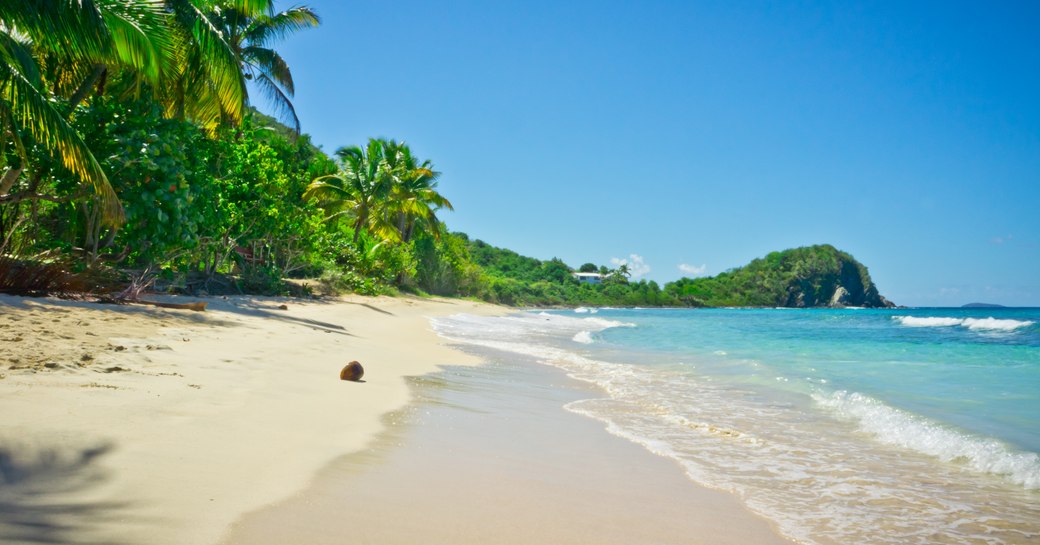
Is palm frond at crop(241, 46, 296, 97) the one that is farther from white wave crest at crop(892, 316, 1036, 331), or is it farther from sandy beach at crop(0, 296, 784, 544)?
white wave crest at crop(892, 316, 1036, 331)

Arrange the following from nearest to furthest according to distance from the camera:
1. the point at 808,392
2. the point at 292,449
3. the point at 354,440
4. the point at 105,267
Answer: the point at 292,449
the point at 354,440
the point at 808,392
the point at 105,267

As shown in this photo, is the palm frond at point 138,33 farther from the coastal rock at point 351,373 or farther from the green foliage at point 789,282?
the green foliage at point 789,282

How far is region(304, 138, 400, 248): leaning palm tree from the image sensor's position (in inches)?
1214

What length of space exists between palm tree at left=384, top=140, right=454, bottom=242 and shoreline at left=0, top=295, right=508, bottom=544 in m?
25.6

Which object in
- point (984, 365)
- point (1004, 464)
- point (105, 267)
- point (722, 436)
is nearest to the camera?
point (1004, 464)

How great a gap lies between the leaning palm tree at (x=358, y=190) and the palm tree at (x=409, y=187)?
2.25 ft

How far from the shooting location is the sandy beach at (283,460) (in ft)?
7.80

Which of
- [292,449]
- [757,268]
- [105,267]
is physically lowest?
[292,449]

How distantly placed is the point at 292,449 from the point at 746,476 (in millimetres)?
2819

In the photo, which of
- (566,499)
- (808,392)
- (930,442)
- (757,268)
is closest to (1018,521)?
(930,442)

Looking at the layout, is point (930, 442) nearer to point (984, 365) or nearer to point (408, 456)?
point (408, 456)

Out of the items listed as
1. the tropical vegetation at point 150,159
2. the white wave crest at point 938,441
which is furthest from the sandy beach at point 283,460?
the tropical vegetation at point 150,159

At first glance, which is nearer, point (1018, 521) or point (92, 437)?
point (92, 437)

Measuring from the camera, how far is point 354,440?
3811mm
